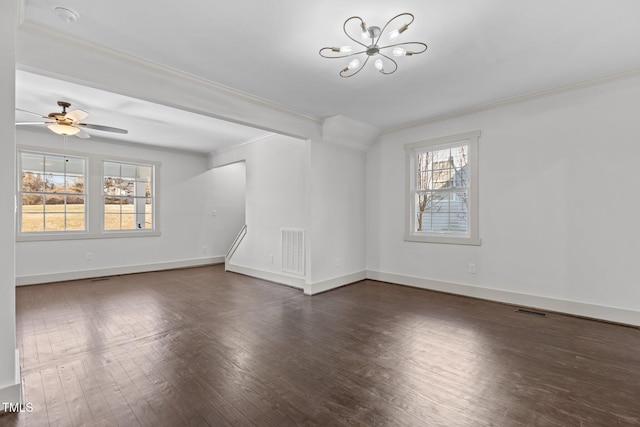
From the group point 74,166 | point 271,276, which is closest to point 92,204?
point 74,166

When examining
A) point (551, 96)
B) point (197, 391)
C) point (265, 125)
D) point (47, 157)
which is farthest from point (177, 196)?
point (551, 96)

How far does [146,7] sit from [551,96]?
4.44 metres

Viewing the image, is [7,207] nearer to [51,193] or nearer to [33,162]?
[51,193]

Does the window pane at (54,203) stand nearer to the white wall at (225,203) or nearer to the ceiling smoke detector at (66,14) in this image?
the white wall at (225,203)

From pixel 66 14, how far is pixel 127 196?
4815 millimetres

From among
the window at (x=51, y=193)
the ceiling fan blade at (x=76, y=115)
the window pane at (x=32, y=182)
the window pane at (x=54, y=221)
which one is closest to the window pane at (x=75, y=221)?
the window at (x=51, y=193)

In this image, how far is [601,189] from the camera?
3508 millimetres

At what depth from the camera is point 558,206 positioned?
3773 mm

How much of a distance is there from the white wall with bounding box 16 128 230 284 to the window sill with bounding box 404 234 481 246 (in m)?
4.88

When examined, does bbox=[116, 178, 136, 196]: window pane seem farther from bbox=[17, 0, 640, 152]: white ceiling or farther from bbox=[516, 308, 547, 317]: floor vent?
bbox=[516, 308, 547, 317]: floor vent

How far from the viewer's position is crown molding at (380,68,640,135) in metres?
3.38

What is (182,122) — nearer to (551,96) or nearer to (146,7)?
(146,7)

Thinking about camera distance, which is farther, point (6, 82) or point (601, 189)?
point (601, 189)

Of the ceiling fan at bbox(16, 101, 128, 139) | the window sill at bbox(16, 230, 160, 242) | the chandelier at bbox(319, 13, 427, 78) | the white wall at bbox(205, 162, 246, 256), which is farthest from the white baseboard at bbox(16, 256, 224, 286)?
the chandelier at bbox(319, 13, 427, 78)
